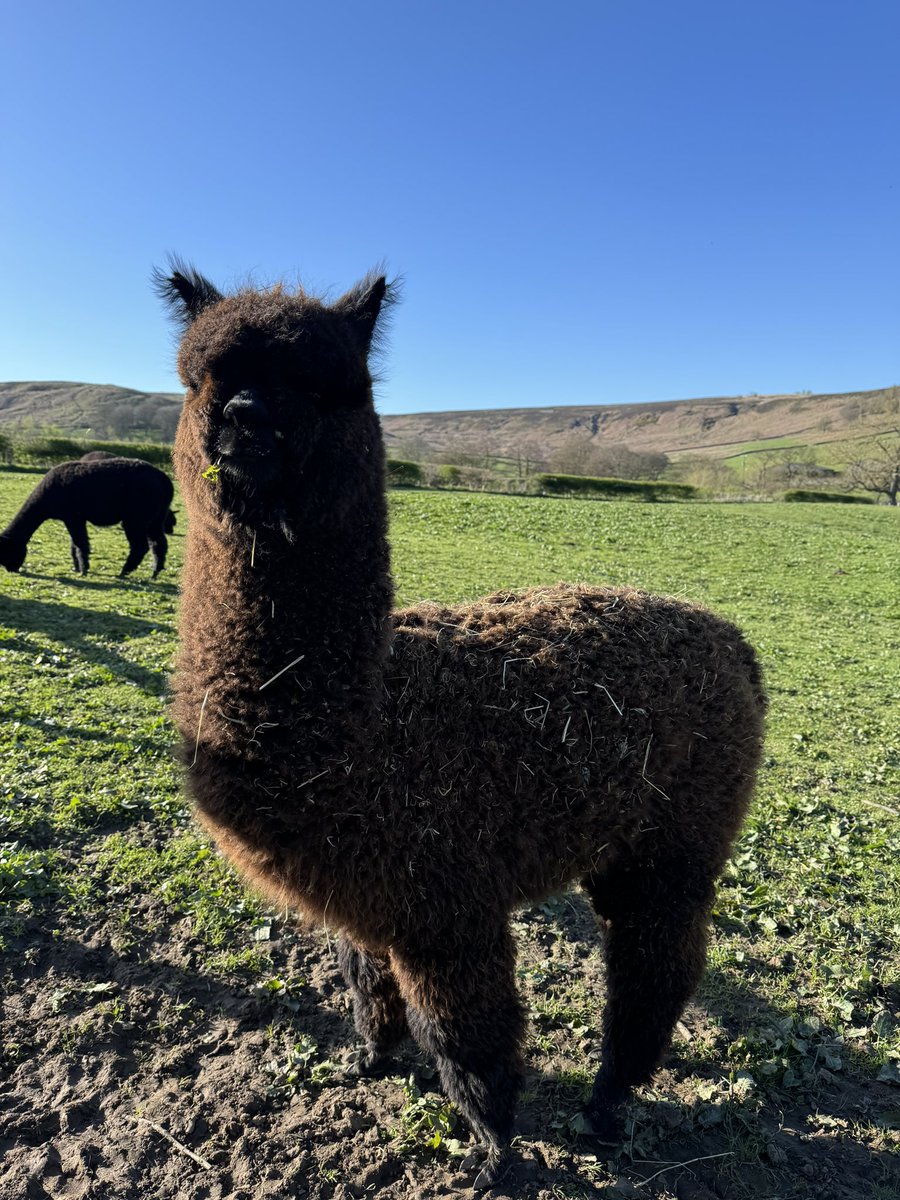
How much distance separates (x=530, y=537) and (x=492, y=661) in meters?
18.9

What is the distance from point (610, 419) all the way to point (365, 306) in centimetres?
16805

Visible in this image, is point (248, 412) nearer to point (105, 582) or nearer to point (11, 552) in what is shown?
point (105, 582)

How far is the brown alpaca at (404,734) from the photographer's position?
2168 millimetres

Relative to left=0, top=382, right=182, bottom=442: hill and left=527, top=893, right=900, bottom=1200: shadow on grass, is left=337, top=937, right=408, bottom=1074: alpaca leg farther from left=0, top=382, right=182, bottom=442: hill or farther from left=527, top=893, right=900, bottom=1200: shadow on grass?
left=0, top=382, right=182, bottom=442: hill

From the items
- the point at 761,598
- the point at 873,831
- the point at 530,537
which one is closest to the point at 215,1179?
the point at 873,831

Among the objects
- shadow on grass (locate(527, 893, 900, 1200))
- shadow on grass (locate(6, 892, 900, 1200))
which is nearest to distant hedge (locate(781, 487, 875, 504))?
shadow on grass (locate(527, 893, 900, 1200))

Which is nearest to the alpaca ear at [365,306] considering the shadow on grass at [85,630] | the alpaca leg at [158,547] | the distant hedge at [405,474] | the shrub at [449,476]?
the shadow on grass at [85,630]

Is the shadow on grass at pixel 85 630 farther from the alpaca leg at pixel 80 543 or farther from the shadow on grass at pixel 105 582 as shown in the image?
the alpaca leg at pixel 80 543

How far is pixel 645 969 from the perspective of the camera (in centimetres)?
304

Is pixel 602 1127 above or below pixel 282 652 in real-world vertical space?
below

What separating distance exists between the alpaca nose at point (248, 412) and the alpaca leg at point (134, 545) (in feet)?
38.7

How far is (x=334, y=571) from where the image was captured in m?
2.35

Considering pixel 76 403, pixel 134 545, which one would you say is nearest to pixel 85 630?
pixel 134 545

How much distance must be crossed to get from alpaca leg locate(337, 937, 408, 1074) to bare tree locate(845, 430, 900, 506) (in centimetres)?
6331
